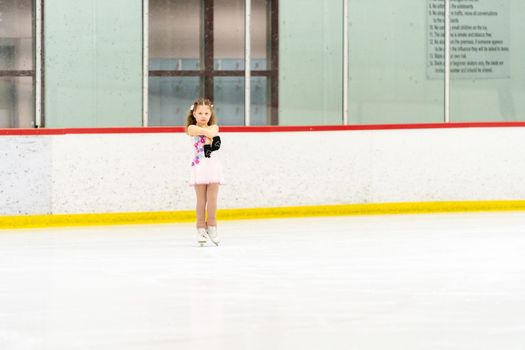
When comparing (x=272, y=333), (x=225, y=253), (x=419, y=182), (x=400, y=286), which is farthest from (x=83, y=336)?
(x=419, y=182)

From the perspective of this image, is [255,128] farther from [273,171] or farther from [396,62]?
[396,62]

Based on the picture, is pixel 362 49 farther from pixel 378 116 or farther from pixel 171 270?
pixel 171 270

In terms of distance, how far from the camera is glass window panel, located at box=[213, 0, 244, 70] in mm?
9953

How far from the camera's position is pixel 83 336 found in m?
3.79

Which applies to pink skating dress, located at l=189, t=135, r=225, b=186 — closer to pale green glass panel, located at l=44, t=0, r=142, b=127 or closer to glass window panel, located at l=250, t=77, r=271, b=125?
pale green glass panel, located at l=44, t=0, r=142, b=127

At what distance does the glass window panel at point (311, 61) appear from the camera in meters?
10.2

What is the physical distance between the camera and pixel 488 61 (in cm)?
1075

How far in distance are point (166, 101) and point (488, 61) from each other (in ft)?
10.4

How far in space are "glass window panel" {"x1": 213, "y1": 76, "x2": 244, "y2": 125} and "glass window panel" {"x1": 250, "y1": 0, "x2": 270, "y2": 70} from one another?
1.05 feet

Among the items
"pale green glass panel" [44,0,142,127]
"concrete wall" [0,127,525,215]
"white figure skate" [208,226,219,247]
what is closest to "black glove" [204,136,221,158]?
"white figure skate" [208,226,219,247]

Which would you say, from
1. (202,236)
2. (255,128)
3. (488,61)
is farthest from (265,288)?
(488,61)

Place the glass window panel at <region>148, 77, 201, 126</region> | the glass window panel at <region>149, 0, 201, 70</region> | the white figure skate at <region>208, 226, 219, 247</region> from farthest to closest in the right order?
the glass window panel at <region>149, 0, 201, 70</region>, the glass window panel at <region>148, 77, 201, 126</region>, the white figure skate at <region>208, 226, 219, 247</region>

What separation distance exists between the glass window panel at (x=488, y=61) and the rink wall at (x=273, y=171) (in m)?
1.21

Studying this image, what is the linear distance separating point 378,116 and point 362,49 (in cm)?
64
